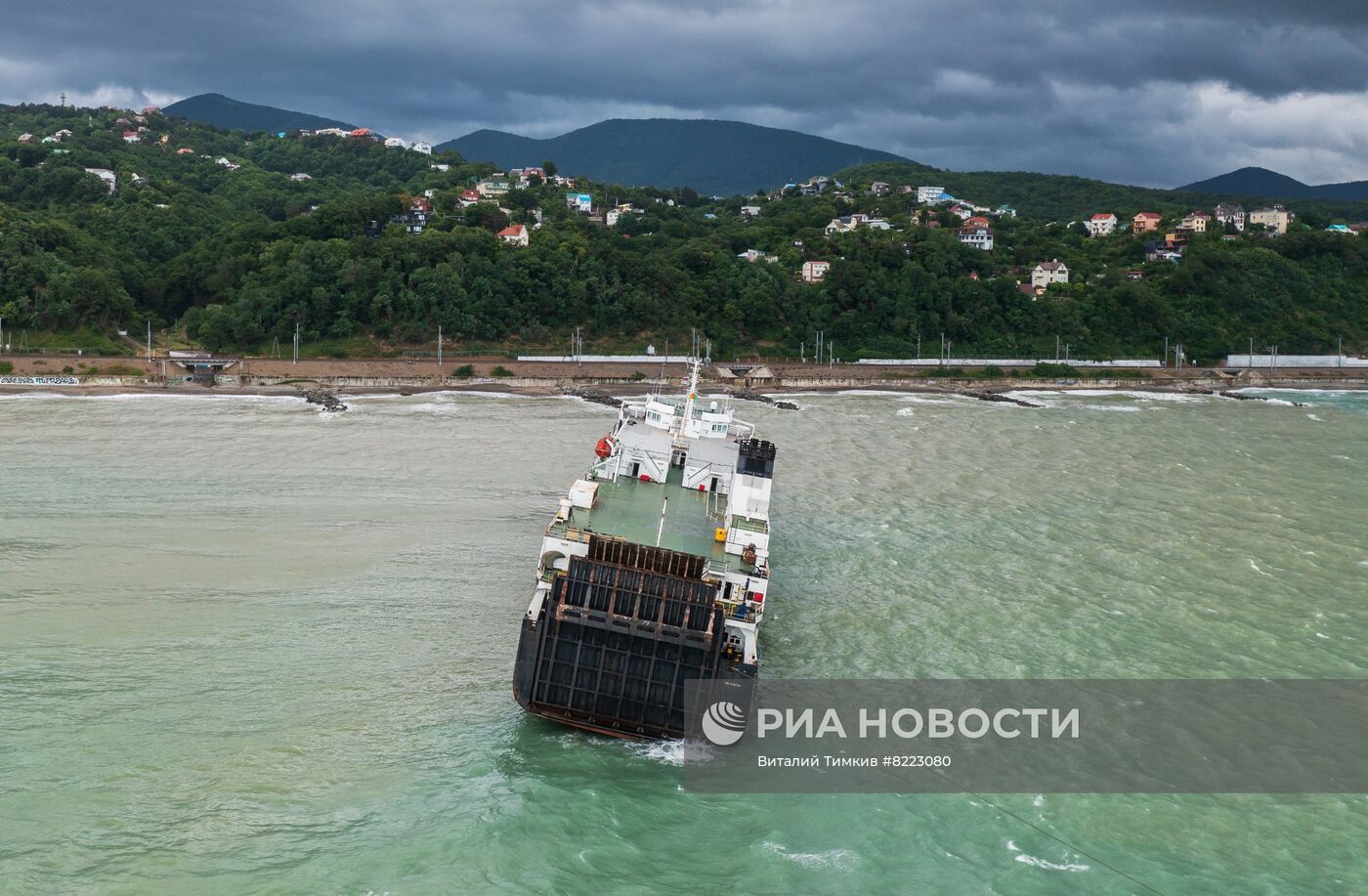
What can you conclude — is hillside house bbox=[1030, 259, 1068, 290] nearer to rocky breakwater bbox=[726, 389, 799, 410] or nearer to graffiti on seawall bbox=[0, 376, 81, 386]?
rocky breakwater bbox=[726, 389, 799, 410]

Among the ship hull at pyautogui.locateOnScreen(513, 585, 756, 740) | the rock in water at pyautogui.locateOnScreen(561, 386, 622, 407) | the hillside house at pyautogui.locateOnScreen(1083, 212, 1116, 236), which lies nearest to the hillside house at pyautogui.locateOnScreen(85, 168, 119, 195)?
the rock in water at pyautogui.locateOnScreen(561, 386, 622, 407)

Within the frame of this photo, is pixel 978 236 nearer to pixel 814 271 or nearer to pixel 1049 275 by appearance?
pixel 1049 275

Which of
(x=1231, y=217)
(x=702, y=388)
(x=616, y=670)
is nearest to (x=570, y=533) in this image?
(x=616, y=670)

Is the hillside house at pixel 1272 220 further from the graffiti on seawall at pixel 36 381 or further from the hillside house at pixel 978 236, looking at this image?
the graffiti on seawall at pixel 36 381

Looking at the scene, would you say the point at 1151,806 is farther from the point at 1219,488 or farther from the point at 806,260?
the point at 806,260

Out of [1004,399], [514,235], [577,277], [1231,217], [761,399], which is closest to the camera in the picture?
[761,399]

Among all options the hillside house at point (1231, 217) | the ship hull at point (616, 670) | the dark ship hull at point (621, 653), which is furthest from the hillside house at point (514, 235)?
the hillside house at point (1231, 217)

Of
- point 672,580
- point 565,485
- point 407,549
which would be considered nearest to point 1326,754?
point 672,580
